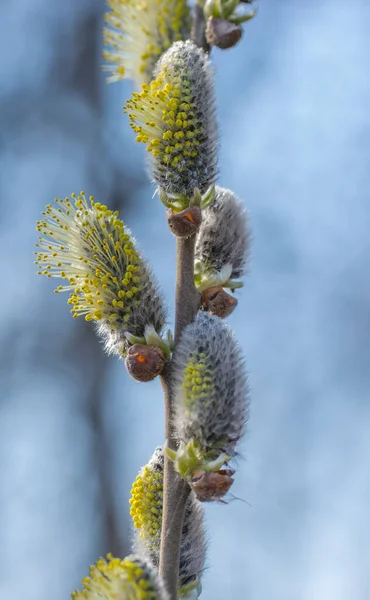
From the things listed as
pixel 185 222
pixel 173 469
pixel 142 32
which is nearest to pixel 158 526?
pixel 173 469

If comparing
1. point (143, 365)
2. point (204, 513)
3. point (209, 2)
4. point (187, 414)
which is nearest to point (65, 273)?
point (143, 365)

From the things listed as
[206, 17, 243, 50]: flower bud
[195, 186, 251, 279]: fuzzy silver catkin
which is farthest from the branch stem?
[206, 17, 243, 50]: flower bud

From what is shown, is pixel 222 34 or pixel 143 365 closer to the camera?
pixel 143 365

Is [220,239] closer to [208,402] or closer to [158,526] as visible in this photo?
[208,402]

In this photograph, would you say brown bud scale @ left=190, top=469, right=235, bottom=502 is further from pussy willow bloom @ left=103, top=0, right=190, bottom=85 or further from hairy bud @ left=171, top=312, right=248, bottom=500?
pussy willow bloom @ left=103, top=0, right=190, bottom=85

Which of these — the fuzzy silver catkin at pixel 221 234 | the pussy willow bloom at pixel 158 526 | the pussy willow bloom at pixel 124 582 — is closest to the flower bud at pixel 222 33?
the fuzzy silver catkin at pixel 221 234

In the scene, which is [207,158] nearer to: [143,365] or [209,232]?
[209,232]
